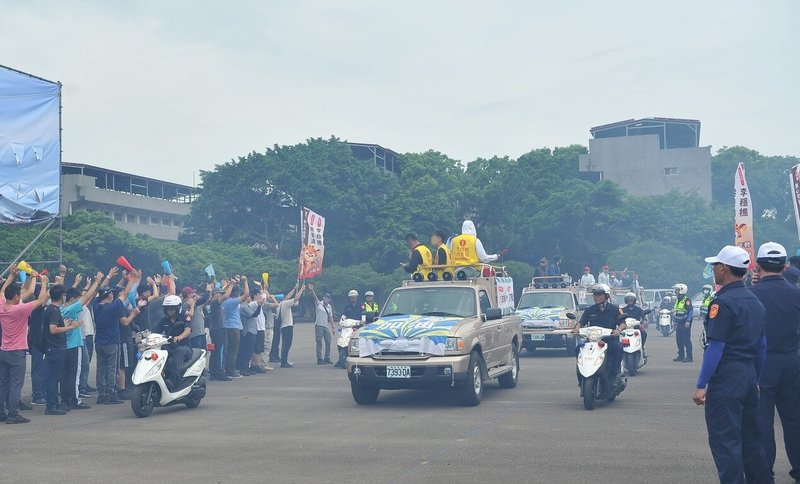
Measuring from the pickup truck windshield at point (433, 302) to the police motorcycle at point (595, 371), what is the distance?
196 centimetres

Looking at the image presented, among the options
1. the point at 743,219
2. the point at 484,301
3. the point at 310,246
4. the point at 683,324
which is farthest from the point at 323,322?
the point at 743,219

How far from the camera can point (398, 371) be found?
44.9ft

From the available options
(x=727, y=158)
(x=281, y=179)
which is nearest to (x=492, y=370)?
(x=281, y=179)

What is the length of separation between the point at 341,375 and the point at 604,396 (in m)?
7.65

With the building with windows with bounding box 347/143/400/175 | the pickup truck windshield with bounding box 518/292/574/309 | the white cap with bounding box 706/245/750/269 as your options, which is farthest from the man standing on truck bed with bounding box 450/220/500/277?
the building with windows with bounding box 347/143/400/175

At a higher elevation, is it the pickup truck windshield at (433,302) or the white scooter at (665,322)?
the pickup truck windshield at (433,302)

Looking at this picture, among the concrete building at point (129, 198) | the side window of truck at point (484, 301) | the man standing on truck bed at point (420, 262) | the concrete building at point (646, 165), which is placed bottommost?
the side window of truck at point (484, 301)

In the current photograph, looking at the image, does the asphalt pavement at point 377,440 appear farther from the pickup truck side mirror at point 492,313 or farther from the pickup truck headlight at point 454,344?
the pickup truck side mirror at point 492,313

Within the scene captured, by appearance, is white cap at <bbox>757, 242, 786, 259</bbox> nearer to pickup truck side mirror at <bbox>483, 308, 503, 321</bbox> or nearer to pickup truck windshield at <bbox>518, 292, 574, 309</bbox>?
pickup truck side mirror at <bbox>483, 308, 503, 321</bbox>

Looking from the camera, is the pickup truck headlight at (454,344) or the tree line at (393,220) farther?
the tree line at (393,220)

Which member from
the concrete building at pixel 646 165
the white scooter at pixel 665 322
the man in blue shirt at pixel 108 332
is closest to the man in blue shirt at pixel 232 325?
the man in blue shirt at pixel 108 332

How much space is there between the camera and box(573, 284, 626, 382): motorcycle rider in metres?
14.2

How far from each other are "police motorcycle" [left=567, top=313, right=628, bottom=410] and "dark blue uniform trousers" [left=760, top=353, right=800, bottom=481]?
5587mm

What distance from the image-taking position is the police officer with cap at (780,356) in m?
7.86
